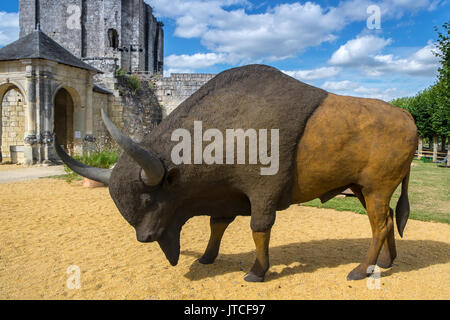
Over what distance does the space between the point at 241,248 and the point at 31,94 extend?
1340cm

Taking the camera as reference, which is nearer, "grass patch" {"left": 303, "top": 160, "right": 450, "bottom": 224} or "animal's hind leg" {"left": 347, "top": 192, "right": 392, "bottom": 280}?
"animal's hind leg" {"left": 347, "top": 192, "right": 392, "bottom": 280}

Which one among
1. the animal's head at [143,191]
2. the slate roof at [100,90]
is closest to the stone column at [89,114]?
the slate roof at [100,90]

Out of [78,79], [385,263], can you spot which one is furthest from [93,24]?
[385,263]

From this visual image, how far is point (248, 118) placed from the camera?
316 centimetres

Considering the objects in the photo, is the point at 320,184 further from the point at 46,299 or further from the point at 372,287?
the point at 46,299

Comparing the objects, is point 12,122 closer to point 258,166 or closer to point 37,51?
point 37,51

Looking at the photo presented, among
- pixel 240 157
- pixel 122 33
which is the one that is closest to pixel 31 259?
pixel 240 157

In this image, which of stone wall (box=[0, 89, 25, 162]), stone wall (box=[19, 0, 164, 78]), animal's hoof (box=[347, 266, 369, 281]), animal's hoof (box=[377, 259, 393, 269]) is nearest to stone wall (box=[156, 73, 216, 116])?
stone wall (box=[19, 0, 164, 78])

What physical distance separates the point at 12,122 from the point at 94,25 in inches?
507

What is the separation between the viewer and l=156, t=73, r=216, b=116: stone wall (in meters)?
23.2

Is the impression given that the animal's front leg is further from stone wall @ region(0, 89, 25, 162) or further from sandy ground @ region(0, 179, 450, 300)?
stone wall @ region(0, 89, 25, 162)

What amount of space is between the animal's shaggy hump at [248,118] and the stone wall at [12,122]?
18.6m

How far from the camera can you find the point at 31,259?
13.4 feet

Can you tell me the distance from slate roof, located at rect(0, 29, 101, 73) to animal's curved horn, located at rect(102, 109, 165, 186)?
1371cm
